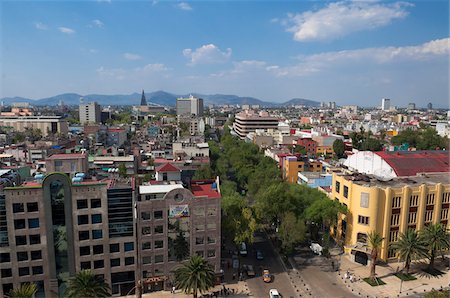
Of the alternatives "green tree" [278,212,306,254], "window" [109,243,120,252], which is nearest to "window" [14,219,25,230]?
"window" [109,243,120,252]

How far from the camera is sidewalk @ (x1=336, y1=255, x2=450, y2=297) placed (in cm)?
4256

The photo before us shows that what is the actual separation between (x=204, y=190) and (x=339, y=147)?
8516 cm

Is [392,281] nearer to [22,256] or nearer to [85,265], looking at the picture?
[85,265]

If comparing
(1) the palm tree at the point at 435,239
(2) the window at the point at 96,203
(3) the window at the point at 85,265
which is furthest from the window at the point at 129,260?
(1) the palm tree at the point at 435,239

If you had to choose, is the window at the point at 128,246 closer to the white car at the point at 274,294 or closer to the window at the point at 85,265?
the window at the point at 85,265

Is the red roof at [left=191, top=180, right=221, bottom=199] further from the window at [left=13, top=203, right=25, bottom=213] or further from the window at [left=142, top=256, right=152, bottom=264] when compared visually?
the window at [left=13, top=203, right=25, bottom=213]

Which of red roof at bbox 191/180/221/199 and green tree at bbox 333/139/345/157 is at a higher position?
red roof at bbox 191/180/221/199

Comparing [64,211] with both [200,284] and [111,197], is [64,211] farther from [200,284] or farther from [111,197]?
[200,284]

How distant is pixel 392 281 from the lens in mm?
45281

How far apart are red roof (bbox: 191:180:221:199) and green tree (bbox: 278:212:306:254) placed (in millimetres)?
12344

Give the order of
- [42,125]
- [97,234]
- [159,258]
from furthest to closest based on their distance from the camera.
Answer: [42,125] < [159,258] < [97,234]

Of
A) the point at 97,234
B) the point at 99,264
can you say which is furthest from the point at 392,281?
the point at 97,234

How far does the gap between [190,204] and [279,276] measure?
658 inches

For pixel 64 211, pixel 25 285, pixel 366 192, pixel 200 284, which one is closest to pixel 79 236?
pixel 64 211
